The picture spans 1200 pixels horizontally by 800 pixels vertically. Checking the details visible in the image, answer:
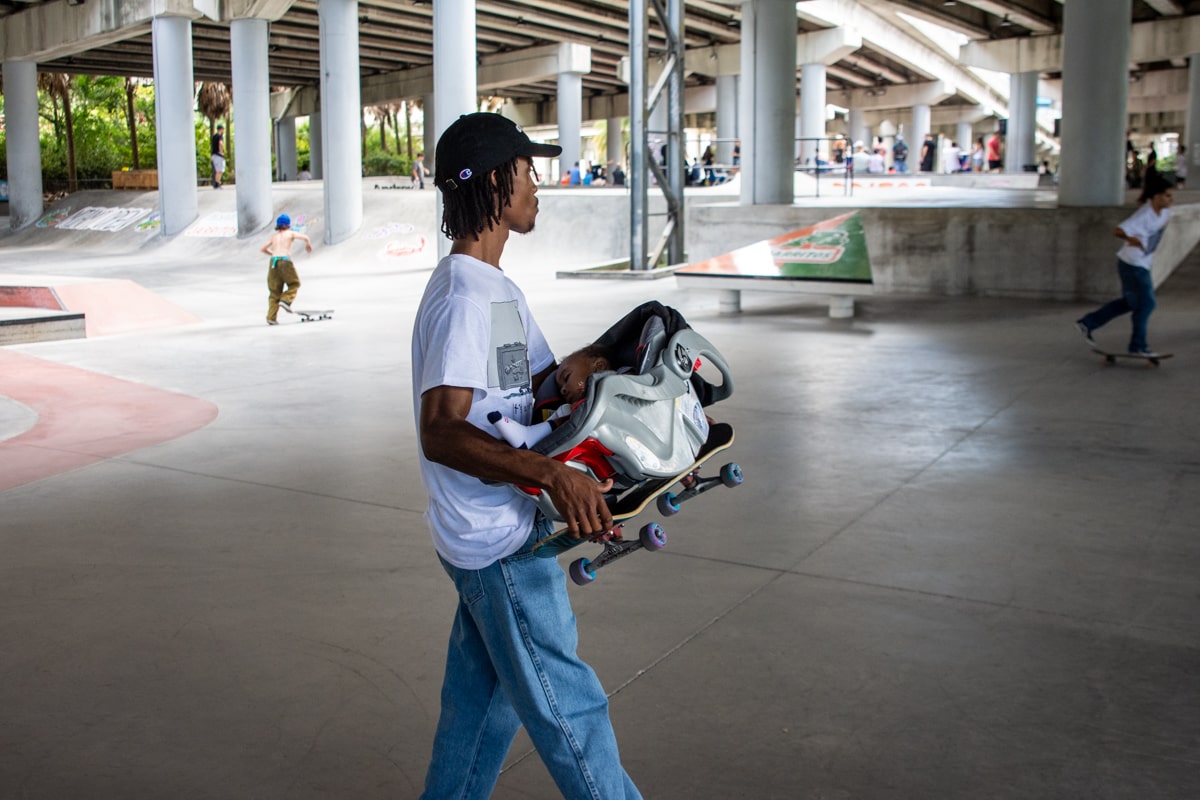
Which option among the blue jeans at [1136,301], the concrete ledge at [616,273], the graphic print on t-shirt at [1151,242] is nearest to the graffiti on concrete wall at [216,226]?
the concrete ledge at [616,273]

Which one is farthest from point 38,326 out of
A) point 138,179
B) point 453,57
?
point 138,179

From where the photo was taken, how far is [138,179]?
4081cm

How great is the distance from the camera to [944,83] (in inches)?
2253

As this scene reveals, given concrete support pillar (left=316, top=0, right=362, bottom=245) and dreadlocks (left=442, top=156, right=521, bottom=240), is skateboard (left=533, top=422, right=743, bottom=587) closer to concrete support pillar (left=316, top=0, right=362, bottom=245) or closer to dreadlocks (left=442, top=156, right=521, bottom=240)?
dreadlocks (left=442, top=156, right=521, bottom=240)

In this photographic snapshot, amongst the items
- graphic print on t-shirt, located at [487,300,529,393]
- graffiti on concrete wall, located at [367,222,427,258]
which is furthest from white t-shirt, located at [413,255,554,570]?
graffiti on concrete wall, located at [367,222,427,258]

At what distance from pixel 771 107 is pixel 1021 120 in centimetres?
2659

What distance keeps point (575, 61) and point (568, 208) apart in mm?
20529

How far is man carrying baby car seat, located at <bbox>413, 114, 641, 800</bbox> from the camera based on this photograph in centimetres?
234

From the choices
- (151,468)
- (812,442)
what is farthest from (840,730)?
(151,468)

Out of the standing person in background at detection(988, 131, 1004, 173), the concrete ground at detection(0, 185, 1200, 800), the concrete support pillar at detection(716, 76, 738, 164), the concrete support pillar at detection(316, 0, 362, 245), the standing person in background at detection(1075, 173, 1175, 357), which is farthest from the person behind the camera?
the standing person in background at detection(988, 131, 1004, 173)

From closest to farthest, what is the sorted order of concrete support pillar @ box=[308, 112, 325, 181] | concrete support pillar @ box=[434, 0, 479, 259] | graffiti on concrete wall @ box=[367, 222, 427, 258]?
concrete support pillar @ box=[434, 0, 479, 259]
graffiti on concrete wall @ box=[367, 222, 427, 258]
concrete support pillar @ box=[308, 112, 325, 181]

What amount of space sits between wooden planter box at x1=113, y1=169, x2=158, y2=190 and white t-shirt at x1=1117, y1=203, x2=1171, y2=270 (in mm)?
36816

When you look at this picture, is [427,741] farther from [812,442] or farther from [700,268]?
[700,268]

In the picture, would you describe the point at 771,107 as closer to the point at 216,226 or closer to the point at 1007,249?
the point at 1007,249
